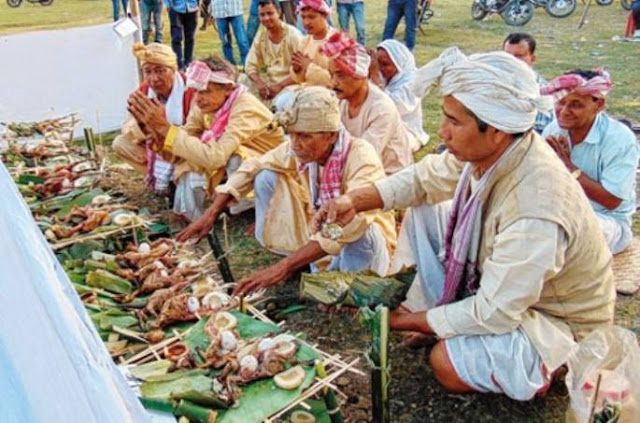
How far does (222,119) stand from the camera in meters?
4.29

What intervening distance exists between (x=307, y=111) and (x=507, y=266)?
51.9 inches

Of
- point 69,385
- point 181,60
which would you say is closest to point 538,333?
point 69,385

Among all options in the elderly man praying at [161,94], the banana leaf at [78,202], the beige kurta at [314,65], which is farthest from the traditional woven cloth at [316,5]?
the banana leaf at [78,202]

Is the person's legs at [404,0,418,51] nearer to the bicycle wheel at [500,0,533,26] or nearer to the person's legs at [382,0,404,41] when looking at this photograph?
the person's legs at [382,0,404,41]

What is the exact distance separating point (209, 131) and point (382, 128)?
1.18m

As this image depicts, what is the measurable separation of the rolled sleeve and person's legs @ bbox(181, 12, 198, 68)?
7047 millimetres

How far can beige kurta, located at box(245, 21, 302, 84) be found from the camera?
245 inches

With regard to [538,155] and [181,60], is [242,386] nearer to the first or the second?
[538,155]

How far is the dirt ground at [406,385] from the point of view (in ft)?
8.94

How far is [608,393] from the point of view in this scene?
206 cm

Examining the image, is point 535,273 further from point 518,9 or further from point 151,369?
point 518,9

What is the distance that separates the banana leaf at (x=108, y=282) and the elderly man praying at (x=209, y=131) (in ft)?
3.76

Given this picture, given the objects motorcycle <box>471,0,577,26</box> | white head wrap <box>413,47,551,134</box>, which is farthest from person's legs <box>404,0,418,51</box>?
white head wrap <box>413,47,551,134</box>

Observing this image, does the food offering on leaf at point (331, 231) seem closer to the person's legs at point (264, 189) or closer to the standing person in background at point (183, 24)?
the person's legs at point (264, 189)
